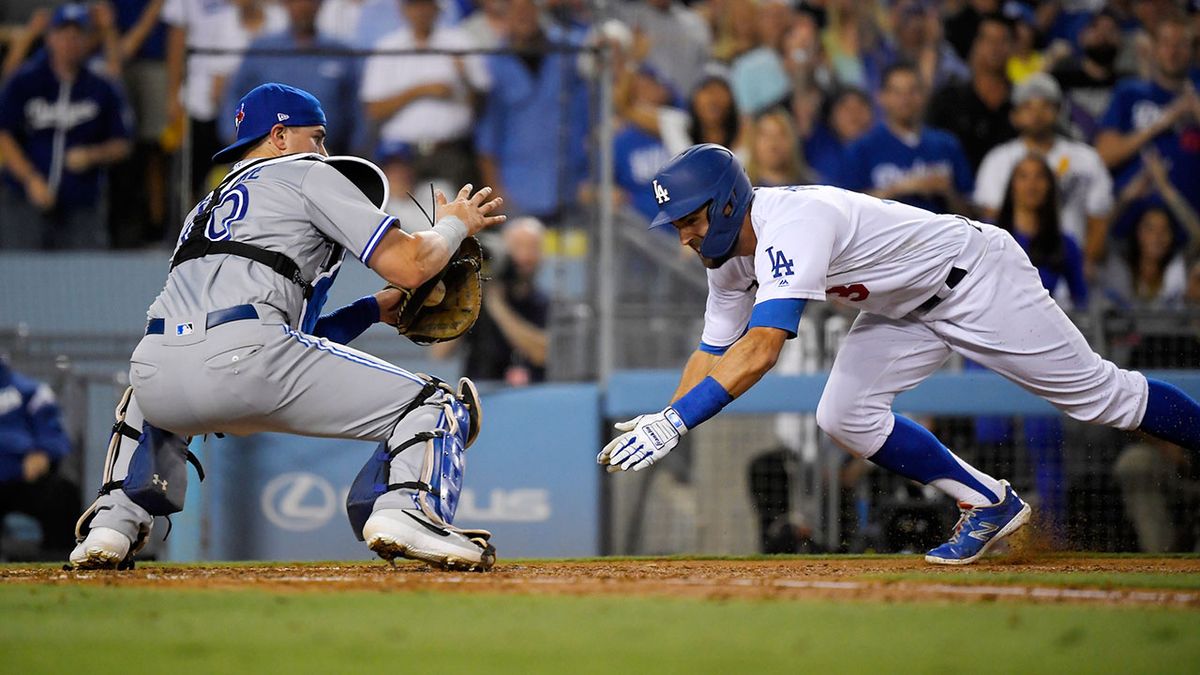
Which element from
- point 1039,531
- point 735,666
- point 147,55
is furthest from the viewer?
point 147,55

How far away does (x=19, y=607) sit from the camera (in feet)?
12.8

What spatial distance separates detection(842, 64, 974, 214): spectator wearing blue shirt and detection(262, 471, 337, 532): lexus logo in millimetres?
4647

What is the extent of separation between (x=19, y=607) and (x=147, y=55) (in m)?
8.14

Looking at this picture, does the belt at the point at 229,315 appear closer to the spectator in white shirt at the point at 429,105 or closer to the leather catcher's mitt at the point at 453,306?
the leather catcher's mitt at the point at 453,306

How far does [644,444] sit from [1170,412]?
235 centimetres

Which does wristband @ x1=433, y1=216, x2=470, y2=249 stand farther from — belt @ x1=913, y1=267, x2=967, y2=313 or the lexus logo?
the lexus logo

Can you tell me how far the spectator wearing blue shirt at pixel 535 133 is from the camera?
9.71 m

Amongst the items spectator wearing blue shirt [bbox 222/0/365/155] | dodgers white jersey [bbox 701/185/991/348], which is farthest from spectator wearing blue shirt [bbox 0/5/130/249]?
dodgers white jersey [bbox 701/185/991/348]

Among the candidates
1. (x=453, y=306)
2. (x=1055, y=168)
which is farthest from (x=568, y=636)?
(x=1055, y=168)

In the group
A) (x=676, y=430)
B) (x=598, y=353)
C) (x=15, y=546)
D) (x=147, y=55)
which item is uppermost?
(x=147, y=55)

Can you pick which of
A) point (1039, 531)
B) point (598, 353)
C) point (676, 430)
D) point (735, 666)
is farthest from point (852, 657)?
point (598, 353)

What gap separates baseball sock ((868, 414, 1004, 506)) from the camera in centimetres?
579

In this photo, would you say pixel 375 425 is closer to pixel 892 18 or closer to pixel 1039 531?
pixel 1039 531

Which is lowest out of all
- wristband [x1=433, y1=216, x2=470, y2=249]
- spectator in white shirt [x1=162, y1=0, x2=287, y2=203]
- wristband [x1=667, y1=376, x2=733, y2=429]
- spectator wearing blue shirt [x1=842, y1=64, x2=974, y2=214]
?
wristband [x1=667, y1=376, x2=733, y2=429]
